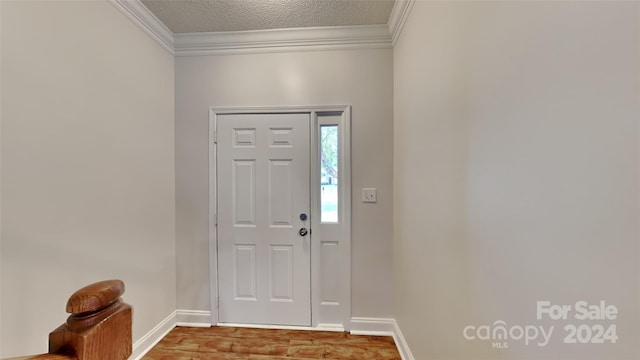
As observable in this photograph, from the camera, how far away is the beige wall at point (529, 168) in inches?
19.5

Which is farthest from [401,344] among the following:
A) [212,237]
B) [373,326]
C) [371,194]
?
[212,237]

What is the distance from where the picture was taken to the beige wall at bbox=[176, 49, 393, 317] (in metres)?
2.24

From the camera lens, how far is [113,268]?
1.69 meters

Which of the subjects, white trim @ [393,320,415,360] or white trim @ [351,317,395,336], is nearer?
white trim @ [393,320,415,360]

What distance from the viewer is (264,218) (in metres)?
2.35

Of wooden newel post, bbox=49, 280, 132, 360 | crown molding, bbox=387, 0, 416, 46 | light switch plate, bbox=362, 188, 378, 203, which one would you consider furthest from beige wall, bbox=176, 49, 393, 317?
wooden newel post, bbox=49, 280, 132, 360

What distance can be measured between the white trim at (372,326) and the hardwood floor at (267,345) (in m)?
0.05

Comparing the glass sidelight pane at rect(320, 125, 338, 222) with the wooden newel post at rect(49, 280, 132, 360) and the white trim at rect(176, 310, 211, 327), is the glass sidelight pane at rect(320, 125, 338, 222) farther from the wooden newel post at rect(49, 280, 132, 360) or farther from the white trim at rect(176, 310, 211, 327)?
the wooden newel post at rect(49, 280, 132, 360)

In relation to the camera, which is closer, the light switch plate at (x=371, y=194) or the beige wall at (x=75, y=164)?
the beige wall at (x=75, y=164)

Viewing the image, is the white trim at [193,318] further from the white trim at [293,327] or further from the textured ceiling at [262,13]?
the textured ceiling at [262,13]

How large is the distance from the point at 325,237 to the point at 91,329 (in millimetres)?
1941

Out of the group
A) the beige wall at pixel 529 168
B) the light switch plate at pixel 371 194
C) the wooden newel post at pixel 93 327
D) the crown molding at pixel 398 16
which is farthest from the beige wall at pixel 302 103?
the wooden newel post at pixel 93 327

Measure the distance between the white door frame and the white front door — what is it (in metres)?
0.05

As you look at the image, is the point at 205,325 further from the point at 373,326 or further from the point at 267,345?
the point at 373,326
